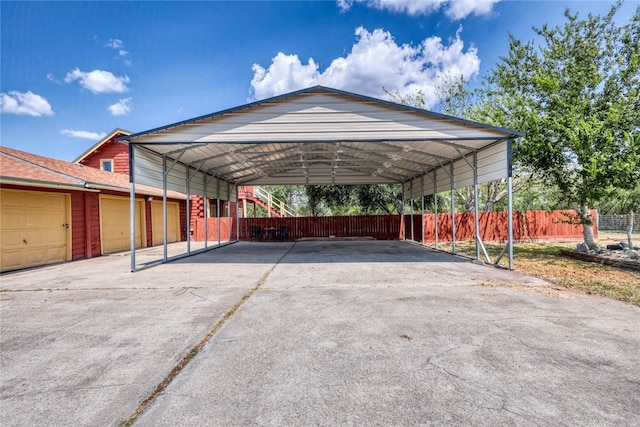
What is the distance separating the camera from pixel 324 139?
25.8ft

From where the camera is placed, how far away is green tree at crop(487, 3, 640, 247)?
850 centimetres

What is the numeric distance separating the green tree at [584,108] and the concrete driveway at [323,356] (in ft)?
16.9

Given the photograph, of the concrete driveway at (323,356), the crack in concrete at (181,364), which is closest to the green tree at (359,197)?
the concrete driveway at (323,356)

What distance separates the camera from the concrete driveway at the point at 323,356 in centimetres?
214

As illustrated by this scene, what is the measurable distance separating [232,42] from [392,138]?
9.12 meters

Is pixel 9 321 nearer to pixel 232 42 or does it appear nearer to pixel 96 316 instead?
pixel 96 316

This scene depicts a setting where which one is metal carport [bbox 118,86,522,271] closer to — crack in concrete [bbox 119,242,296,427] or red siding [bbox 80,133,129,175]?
crack in concrete [bbox 119,242,296,427]

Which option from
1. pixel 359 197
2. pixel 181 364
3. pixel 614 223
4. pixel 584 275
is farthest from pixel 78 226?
pixel 614 223

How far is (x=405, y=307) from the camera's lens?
15.0ft

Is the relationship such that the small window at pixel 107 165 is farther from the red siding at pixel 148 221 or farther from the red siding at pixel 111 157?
the red siding at pixel 148 221

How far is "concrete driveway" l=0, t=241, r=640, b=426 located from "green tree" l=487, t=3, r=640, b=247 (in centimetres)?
516

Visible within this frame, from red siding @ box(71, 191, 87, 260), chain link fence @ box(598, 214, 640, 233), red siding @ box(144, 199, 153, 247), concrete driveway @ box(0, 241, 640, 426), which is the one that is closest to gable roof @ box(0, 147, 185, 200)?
red siding @ box(71, 191, 87, 260)

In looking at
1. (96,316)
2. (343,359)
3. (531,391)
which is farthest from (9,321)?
(531,391)

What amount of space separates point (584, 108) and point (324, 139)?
7593mm
